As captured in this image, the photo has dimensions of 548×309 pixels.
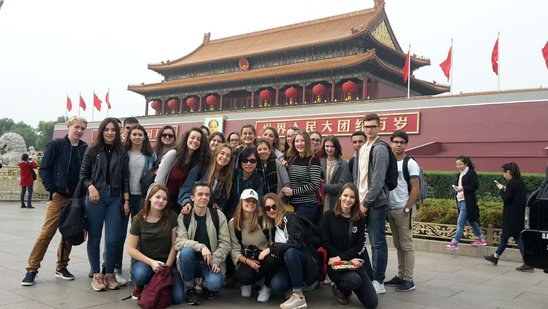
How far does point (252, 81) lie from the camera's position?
71.8ft

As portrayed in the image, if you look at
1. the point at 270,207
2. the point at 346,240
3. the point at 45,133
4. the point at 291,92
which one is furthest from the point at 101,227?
the point at 45,133

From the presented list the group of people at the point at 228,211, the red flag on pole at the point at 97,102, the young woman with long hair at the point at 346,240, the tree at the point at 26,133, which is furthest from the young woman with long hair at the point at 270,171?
the tree at the point at 26,133

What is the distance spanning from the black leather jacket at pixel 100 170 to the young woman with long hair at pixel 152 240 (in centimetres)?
49

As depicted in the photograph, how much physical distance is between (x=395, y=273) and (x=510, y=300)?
1.28 m

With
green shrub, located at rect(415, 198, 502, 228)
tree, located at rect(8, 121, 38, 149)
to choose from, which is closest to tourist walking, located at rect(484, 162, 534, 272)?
green shrub, located at rect(415, 198, 502, 228)

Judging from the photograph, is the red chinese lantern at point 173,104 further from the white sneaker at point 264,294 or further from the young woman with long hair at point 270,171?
the white sneaker at point 264,294

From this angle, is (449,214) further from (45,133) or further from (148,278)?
(45,133)

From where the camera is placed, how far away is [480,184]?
10.7m

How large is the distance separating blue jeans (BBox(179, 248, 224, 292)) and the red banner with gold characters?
1013cm

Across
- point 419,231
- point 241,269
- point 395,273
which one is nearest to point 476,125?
point 419,231

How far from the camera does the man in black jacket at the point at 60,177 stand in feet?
12.6

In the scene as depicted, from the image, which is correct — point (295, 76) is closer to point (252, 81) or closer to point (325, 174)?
point (252, 81)

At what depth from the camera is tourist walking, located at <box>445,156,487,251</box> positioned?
6086mm

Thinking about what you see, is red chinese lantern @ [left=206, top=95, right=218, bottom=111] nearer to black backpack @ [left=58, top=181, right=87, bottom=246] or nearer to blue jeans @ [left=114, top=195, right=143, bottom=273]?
blue jeans @ [left=114, top=195, right=143, bottom=273]
